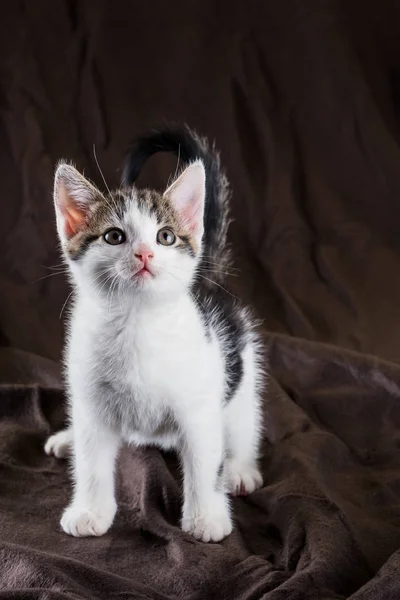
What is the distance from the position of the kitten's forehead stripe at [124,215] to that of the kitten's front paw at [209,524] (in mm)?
491

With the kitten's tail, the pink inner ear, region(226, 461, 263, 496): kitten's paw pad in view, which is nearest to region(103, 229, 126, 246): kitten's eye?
the pink inner ear

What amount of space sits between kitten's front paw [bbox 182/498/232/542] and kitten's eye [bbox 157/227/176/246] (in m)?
0.52

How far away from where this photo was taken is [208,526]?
1.45 m

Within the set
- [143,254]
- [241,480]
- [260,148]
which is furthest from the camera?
[260,148]

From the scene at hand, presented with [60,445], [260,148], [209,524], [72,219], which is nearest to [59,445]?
[60,445]

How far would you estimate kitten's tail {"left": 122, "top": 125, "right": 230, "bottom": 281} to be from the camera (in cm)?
167

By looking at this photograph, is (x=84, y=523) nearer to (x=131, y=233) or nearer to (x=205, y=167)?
(x=131, y=233)

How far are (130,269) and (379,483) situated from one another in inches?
31.3

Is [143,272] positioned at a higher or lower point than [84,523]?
higher

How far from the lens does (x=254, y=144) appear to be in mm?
2586

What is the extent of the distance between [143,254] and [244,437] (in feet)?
1.95

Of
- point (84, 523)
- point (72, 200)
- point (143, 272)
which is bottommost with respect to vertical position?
point (84, 523)

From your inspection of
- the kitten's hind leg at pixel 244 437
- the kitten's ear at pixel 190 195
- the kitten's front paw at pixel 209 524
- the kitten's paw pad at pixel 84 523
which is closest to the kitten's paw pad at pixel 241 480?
the kitten's hind leg at pixel 244 437

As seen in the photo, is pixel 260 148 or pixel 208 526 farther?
pixel 260 148
